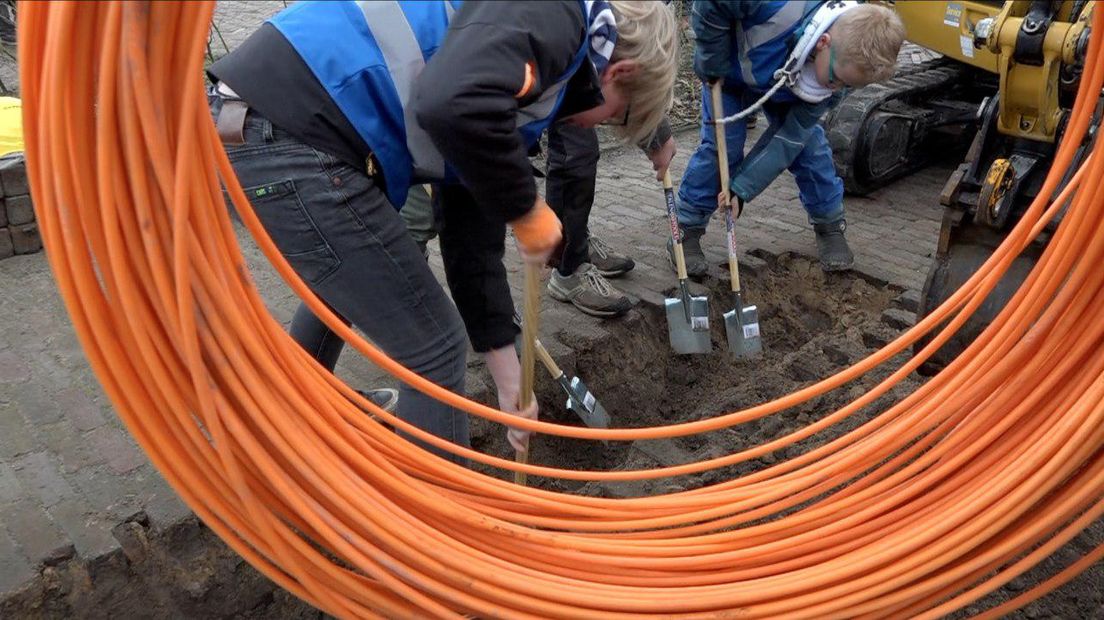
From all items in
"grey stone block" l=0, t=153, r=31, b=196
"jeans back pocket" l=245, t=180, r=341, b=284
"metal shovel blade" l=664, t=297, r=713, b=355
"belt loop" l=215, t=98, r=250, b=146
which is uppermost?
"belt loop" l=215, t=98, r=250, b=146

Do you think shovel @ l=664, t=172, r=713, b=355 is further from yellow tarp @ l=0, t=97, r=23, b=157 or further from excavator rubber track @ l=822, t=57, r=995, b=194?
yellow tarp @ l=0, t=97, r=23, b=157

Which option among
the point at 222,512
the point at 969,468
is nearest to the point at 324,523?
the point at 222,512

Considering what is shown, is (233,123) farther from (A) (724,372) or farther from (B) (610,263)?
(A) (724,372)

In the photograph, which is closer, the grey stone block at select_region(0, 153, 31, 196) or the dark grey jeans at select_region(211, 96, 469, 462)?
the dark grey jeans at select_region(211, 96, 469, 462)

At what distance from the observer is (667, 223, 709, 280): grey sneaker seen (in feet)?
15.4

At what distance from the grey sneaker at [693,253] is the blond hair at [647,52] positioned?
237 cm

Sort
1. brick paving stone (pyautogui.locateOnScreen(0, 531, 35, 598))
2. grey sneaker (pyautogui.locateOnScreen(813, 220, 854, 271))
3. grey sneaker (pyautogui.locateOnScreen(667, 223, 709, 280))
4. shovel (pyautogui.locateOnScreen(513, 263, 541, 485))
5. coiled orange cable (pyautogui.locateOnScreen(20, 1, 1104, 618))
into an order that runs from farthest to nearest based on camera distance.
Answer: grey sneaker (pyautogui.locateOnScreen(813, 220, 854, 271)) < grey sneaker (pyautogui.locateOnScreen(667, 223, 709, 280)) < shovel (pyautogui.locateOnScreen(513, 263, 541, 485)) < brick paving stone (pyautogui.locateOnScreen(0, 531, 35, 598)) < coiled orange cable (pyautogui.locateOnScreen(20, 1, 1104, 618))

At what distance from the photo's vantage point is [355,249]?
2225 mm

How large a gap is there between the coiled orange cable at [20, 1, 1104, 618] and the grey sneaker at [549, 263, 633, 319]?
1679 mm

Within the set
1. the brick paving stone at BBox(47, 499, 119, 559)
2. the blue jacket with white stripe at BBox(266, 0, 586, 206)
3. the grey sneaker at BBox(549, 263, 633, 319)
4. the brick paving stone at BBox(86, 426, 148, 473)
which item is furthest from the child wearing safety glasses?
the brick paving stone at BBox(47, 499, 119, 559)

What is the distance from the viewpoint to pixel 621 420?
4023 mm

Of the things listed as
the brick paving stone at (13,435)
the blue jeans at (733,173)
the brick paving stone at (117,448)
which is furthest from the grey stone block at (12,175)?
the blue jeans at (733,173)

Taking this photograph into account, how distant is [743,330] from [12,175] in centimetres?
354

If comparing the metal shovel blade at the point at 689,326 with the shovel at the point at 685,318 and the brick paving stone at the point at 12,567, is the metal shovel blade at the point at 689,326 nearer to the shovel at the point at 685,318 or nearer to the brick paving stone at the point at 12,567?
the shovel at the point at 685,318
